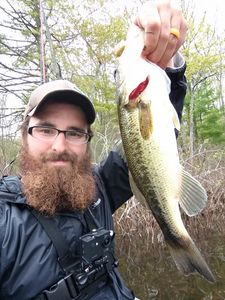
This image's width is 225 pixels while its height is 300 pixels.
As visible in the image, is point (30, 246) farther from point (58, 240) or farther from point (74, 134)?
point (74, 134)

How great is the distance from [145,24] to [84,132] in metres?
0.96

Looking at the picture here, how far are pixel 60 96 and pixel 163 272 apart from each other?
5062mm

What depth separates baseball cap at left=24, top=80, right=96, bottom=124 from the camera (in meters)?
2.41

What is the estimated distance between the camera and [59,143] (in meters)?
2.32

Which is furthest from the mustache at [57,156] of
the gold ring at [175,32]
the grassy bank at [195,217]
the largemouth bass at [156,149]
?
the grassy bank at [195,217]

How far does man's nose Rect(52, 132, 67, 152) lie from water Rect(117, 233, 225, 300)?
4049mm

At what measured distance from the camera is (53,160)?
7.70ft

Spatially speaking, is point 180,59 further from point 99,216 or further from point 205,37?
point 205,37

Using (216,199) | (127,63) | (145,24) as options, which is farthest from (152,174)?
(216,199)

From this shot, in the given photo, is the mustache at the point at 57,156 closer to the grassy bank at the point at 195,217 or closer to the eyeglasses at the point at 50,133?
the eyeglasses at the point at 50,133

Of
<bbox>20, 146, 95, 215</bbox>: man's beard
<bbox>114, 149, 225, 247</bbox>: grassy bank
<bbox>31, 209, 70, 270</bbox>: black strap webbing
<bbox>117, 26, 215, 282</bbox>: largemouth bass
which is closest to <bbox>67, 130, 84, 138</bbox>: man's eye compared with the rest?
<bbox>20, 146, 95, 215</bbox>: man's beard

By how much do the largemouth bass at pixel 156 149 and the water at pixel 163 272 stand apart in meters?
4.14

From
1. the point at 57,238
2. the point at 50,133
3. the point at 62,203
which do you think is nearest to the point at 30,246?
the point at 57,238

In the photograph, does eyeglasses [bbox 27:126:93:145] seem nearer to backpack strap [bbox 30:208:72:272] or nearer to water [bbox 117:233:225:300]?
backpack strap [bbox 30:208:72:272]
